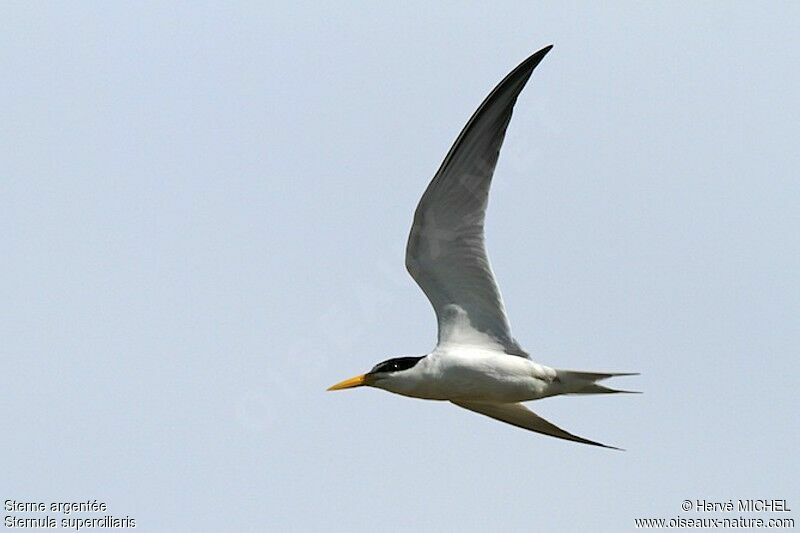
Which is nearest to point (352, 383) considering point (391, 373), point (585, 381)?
point (391, 373)

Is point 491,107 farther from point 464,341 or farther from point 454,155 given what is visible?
point 464,341

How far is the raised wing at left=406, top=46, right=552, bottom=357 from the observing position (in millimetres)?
14531

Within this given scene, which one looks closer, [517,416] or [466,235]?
[466,235]

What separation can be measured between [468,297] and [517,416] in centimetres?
154

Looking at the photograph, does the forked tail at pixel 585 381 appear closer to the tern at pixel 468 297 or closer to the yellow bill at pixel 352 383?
the tern at pixel 468 297

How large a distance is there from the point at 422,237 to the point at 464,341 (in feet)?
3.75

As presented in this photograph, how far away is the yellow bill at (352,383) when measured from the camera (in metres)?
15.4

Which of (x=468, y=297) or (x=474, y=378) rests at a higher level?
(x=468, y=297)

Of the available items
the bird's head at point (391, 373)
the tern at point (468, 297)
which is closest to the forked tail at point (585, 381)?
the tern at point (468, 297)

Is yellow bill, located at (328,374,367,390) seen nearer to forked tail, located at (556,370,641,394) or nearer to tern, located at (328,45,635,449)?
tern, located at (328,45,635,449)

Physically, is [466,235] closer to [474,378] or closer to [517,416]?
[474,378]

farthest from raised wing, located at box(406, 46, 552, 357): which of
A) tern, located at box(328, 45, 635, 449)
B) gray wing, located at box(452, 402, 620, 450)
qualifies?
gray wing, located at box(452, 402, 620, 450)

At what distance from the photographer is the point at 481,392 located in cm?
1499

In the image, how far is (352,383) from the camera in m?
15.5
